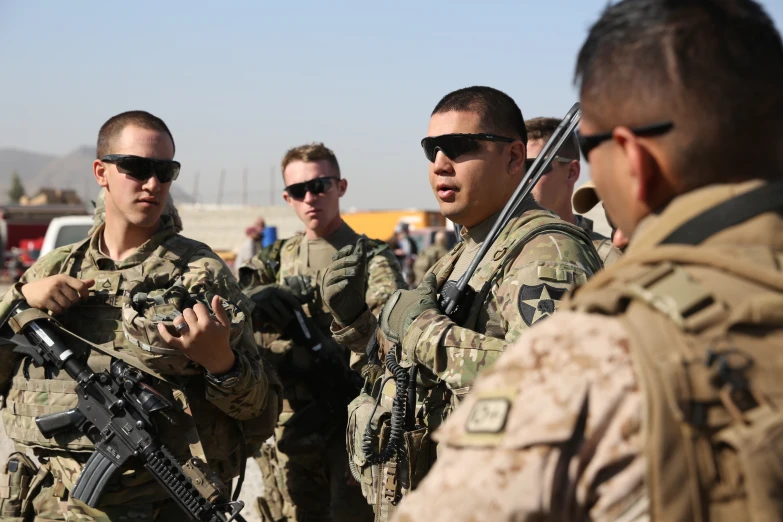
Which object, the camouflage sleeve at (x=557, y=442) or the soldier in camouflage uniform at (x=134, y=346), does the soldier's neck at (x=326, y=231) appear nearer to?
the soldier in camouflage uniform at (x=134, y=346)

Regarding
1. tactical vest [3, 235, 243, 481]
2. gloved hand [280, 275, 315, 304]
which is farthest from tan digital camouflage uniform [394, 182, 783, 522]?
gloved hand [280, 275, 315, 304]

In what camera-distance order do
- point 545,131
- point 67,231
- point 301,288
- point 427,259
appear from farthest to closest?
point 427,259
point 67,231
point 301,288
point 545,131

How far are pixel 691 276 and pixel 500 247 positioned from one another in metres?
1.52

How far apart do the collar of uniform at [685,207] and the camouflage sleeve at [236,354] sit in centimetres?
236

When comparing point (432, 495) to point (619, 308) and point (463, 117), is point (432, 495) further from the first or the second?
point (463, 117)

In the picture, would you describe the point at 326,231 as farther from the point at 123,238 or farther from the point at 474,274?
the point at 474,274

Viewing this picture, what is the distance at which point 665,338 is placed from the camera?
3.73 feet

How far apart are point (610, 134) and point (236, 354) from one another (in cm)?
245

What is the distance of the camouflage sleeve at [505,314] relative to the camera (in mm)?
2398

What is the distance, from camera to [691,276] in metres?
1.19

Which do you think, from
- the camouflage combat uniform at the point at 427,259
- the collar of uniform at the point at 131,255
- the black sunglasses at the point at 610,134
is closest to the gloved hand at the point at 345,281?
the collar of uniform at the point at 131,255

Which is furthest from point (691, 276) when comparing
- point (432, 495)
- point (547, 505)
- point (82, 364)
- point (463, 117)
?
point (82, 364)

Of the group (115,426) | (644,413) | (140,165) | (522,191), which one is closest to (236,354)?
(115,426)

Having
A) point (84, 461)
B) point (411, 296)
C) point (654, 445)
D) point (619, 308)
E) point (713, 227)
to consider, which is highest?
point (713, 227)
